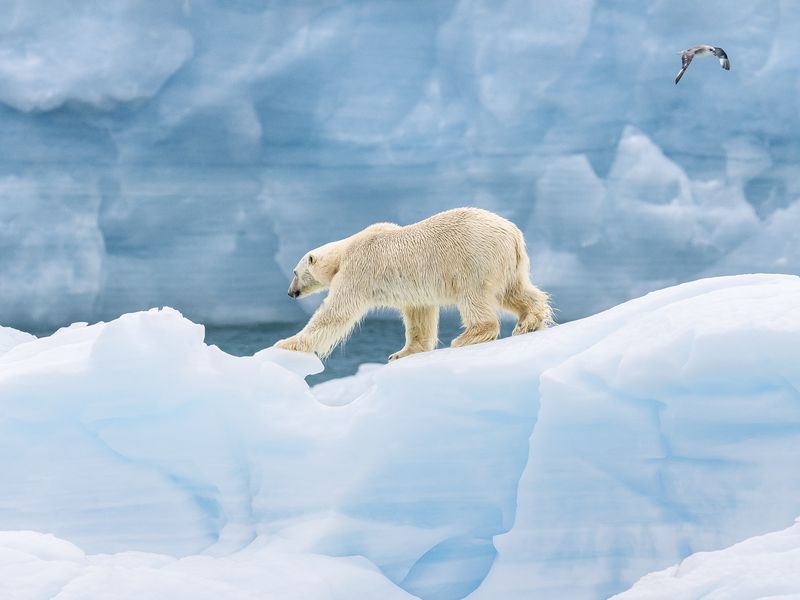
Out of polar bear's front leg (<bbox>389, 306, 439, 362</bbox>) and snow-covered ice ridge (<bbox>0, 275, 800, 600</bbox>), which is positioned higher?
snow-covered ice ridge (<bbox>0, 275, 800, 600</bbox>)

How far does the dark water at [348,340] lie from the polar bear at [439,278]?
280 centimetres

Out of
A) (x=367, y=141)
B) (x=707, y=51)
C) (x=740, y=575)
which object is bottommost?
(x=367, y=141)

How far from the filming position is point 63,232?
7.05 m

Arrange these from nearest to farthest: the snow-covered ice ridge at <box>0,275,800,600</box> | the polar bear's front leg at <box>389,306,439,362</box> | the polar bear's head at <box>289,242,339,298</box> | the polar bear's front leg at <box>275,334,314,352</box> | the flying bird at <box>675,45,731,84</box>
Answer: the snow-covered ice ridge at <box>0,275,800,600</box> → the polar bear's front leg at <box>275,334,314,352</box> → the polar bear's front leg at <box>389,306,439,362</box> → the polar bear's head at <box>289,242,339,298</box> → the flying bird at <box>675,45,731,84</box>

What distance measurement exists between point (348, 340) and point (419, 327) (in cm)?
508

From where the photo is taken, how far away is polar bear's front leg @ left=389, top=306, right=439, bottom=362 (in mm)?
4086

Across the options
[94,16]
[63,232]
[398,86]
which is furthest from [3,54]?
[398,86]

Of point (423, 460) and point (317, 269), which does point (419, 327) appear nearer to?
point (317, 269)

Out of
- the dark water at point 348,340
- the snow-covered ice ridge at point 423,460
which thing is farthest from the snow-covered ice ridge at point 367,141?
the snow-covered ice ridge at point 423,460

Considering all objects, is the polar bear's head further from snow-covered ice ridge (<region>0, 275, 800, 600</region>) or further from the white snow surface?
the white snow surface

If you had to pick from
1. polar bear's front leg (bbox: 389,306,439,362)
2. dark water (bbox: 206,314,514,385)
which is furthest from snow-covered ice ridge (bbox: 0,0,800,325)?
polar bear's front leg (bbox: 389,306,439,362)

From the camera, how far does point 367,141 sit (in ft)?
25.1

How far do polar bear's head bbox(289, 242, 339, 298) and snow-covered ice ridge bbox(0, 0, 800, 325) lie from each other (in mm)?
3124

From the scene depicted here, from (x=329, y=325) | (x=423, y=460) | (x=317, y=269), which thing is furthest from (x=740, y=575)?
(x=317, y=269)
